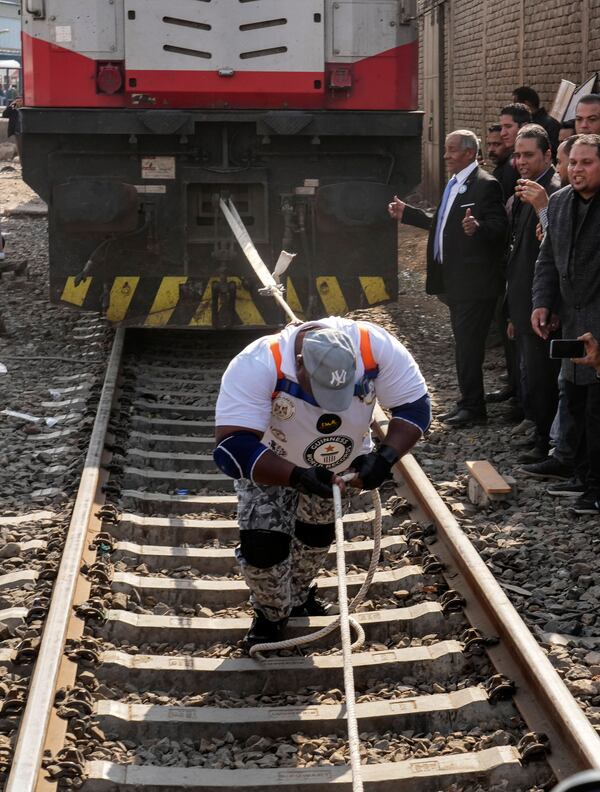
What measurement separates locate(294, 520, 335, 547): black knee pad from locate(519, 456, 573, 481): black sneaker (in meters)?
2.21

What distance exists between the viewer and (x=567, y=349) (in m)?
5.96

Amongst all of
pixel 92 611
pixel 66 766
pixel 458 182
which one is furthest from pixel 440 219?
pixel 66 766

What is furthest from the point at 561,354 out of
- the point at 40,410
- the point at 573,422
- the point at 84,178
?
the point at 84,178

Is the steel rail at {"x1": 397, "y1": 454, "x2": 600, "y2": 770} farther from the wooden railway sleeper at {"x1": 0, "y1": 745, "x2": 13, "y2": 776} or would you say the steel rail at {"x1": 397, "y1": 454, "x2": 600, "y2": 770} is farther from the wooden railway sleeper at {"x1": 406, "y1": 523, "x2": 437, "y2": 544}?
the wooden railway sleeper at {"x1": 0, "y1": 745, "x2": 13, "y2": 776}

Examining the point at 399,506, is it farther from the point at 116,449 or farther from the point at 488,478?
the point at 116,449

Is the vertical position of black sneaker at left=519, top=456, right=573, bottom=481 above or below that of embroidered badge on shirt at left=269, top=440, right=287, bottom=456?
A: below

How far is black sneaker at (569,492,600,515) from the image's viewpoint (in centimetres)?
614

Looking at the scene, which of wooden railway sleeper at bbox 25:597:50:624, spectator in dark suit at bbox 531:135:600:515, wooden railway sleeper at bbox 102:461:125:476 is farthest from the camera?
wooden railway sleeper at bbox 102:461:125:476

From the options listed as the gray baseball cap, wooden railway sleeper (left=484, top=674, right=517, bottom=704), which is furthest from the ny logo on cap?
wooden railway sleeper (left=484, top=674, right=517, bottom=704)

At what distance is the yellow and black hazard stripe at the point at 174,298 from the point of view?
30.2 ft

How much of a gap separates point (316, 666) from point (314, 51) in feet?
17.4

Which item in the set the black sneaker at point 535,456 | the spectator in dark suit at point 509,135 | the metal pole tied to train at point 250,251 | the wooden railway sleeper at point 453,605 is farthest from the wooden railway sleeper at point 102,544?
the spectator in dark suit at point 509,135

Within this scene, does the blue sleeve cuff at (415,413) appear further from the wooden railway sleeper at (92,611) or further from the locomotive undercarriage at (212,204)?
the locomotive undercarriage at (212,204)

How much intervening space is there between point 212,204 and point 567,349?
378 cm
